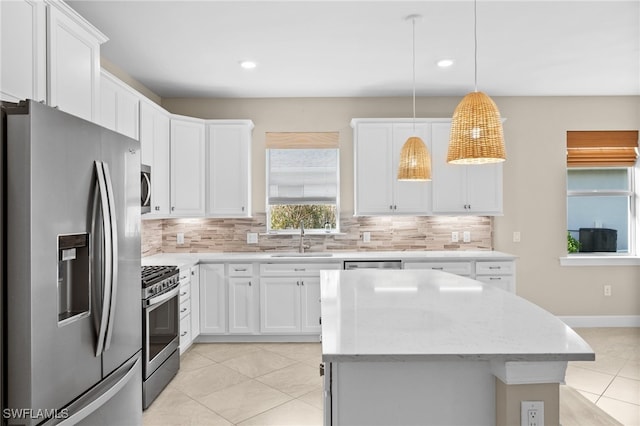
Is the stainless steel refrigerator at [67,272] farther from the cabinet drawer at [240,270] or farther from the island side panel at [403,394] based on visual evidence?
the cabinet drawer at [240,270]

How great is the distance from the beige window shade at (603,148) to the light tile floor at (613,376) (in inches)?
77.4

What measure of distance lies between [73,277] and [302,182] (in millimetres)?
3254

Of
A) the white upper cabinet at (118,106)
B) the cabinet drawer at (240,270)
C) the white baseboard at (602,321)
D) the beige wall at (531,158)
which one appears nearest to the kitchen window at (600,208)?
the beige wall at (531,158)

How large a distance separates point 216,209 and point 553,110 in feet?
13.3

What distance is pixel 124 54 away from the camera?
11.3 feet

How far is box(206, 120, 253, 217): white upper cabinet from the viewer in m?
4.44

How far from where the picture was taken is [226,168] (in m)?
4.45

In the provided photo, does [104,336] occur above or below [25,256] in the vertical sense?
below

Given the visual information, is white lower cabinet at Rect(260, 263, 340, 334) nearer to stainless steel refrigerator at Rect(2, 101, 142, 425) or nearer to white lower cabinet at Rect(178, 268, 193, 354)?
white lower cabinet at Rect(178, 268, 193, 354)

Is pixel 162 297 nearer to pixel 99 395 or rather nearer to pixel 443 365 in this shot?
pixel 99 395

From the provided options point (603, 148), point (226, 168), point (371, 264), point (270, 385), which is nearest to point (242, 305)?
point (270, 385)

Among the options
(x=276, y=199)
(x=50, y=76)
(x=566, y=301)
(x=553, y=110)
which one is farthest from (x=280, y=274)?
(x=553, y=110)

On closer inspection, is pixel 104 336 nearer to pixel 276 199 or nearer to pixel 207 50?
pixel 207 50

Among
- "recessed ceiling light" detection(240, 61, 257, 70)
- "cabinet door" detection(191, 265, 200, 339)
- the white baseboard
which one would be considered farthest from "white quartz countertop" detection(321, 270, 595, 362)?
the white baseboard
